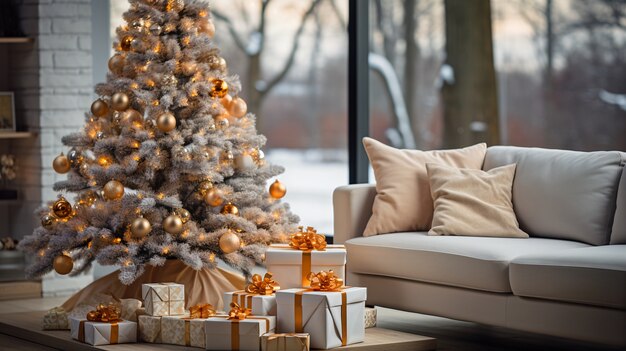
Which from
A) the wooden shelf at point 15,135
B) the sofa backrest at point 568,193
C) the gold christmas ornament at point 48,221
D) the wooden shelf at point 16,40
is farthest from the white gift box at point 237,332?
the wooden shelf at point 16,40

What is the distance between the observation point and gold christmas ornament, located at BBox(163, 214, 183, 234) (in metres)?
4.39

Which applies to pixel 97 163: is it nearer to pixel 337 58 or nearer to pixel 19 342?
pixel 19 342

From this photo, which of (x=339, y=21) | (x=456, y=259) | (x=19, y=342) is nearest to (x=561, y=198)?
(x=456, y=259)

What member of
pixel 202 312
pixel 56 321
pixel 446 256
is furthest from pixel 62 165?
pixel 446 256

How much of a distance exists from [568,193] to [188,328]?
1.60 meters

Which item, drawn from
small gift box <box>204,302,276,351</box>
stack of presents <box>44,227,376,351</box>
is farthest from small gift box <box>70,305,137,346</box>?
small gift box <box>204,302,276,351</box>

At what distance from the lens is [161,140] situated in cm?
450

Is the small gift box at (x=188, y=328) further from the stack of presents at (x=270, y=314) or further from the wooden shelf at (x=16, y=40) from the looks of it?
the wooden shelf at (x=16, y=40)

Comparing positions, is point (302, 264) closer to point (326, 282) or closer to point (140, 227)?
point (326, 282)

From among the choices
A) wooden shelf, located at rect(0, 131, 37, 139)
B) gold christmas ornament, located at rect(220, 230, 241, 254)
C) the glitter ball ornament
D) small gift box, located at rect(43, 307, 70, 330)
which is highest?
the glitter ball ornament

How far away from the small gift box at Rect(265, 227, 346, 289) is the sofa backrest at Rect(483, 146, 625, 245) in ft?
2.73

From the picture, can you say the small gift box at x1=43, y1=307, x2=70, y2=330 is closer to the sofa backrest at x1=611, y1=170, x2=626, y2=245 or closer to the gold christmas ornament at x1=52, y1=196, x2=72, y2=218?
the gold christmas ornament at x1=52, y1=196, x2=72, y2=218

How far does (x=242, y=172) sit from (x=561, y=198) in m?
1.38

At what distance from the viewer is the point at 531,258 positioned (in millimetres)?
3717
